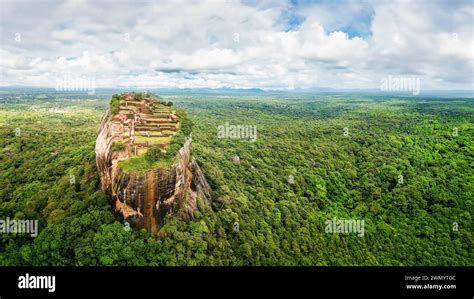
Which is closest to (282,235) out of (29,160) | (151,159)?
(151,159)

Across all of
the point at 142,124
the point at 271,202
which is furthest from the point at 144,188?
the point at 271,202

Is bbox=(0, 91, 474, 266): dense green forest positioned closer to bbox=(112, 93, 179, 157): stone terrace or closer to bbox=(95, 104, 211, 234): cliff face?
bbox=(95, 104, 211, 234): cliff face

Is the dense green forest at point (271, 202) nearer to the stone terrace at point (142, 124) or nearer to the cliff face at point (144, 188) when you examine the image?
the cliff face at point (144, 188)

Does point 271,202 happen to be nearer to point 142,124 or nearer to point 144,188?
point 142,124
